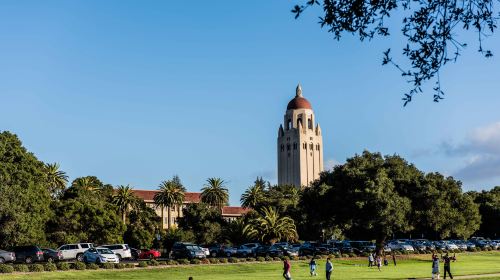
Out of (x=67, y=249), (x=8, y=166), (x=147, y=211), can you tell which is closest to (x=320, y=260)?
(x=67, y=249)

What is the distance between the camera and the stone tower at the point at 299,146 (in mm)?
188750

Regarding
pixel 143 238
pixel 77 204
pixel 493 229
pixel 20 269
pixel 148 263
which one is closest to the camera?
pixel 20 269

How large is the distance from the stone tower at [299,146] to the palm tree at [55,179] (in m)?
96.8

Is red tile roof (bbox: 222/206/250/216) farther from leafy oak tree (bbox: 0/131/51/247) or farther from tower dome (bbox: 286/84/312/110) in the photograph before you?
leafy oak tree (bbox: 0/131/51/247)

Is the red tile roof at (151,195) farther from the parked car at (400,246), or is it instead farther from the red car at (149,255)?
the red car at (149,255)

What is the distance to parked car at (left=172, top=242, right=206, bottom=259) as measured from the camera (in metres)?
60.5

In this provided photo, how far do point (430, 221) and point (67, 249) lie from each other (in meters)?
37.9

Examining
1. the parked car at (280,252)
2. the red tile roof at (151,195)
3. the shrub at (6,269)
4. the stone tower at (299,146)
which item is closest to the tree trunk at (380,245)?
the parked car at (280,252)

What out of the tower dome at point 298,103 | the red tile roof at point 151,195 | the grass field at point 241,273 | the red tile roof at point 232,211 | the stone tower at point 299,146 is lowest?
the grass field at point 241,273

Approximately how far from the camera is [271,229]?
85.9 m

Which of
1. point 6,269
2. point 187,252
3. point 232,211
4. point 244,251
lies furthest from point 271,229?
point 232,211

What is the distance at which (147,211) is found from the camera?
10819cm

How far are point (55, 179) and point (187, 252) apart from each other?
4502 centimetres

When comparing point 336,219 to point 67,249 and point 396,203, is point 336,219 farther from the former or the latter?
point 67,249
